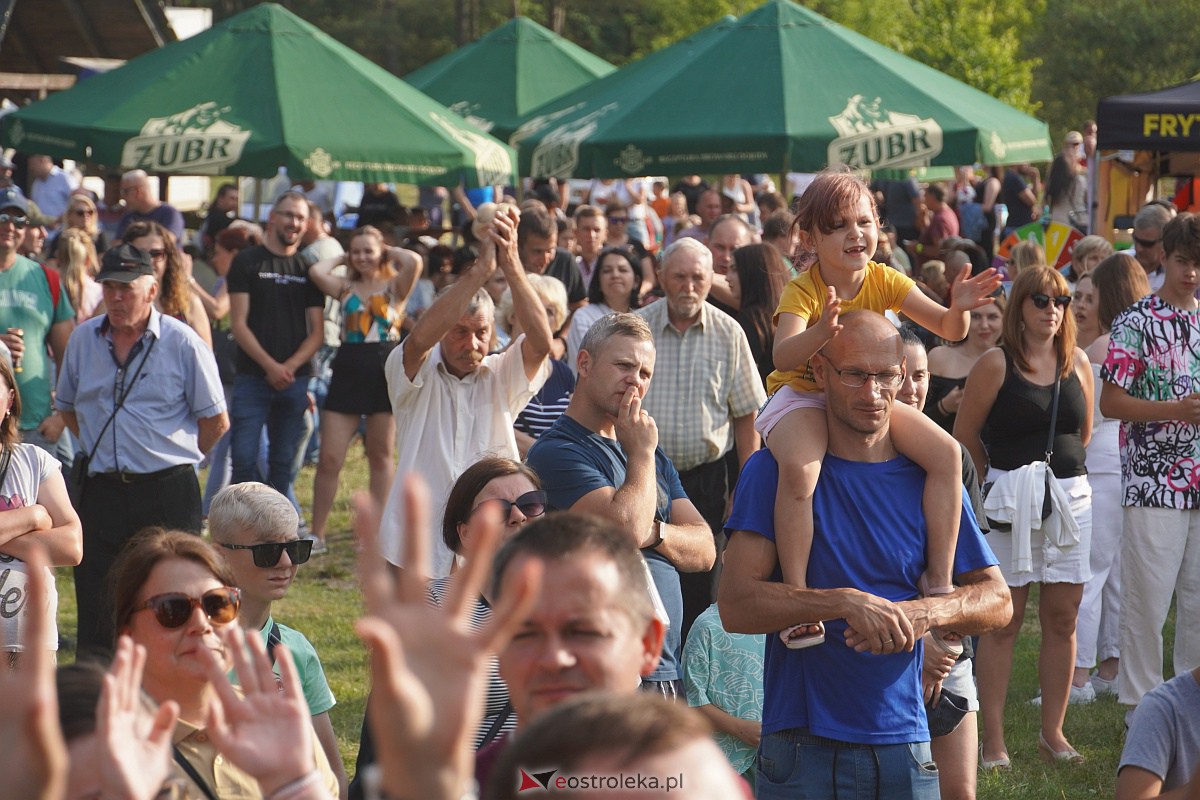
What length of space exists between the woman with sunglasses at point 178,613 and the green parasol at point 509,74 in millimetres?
15113

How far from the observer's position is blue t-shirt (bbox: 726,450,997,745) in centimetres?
397

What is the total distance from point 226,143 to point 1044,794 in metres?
7.39

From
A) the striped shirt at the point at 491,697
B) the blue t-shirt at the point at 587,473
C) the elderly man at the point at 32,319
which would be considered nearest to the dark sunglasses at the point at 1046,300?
the blue t-shirt at the point at 587,473

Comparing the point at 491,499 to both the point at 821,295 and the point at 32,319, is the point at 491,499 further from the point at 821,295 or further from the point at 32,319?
the point at 32,319

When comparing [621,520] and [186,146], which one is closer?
[621,520]

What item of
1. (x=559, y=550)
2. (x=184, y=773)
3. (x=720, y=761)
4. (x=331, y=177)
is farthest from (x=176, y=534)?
(x=331, y=177)

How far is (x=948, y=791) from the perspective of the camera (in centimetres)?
464

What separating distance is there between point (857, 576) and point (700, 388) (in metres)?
3.00

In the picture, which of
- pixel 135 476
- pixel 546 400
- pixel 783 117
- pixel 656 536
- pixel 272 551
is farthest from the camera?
pixel 783 117

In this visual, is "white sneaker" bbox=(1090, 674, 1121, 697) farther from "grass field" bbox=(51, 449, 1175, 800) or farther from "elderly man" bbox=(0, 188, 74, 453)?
"elderly man" bbox=(0, 188, 74, 453)

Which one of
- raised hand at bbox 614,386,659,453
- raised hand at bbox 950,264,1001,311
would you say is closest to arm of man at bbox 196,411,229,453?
raised hand at bbox 614,386,659,453

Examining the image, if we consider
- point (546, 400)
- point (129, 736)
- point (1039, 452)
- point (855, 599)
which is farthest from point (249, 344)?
point (129, 736)

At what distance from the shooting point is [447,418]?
6.14m

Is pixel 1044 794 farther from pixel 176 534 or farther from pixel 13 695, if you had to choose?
pixel 13 695
